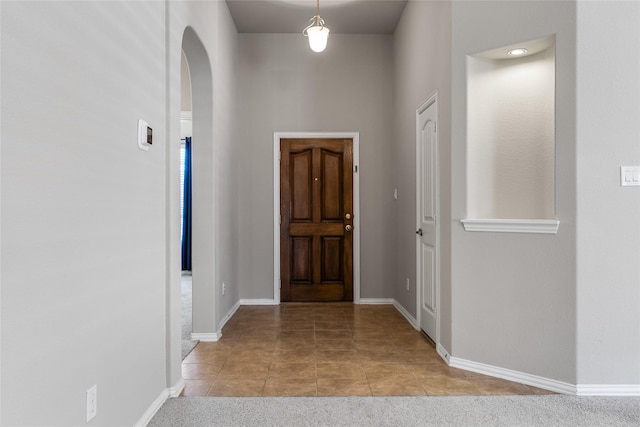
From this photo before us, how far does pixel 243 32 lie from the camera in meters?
4.88

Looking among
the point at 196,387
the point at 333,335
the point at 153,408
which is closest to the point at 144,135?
the point at 153,408

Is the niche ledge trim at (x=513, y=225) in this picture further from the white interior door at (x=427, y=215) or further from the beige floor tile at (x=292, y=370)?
the beige floor tile at (x=292, y=370)

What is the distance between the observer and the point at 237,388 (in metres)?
2.55

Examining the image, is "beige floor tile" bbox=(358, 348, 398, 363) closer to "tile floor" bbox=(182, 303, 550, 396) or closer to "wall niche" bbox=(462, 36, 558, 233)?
"tile floor" bbox=(182, 303, 550, 396)

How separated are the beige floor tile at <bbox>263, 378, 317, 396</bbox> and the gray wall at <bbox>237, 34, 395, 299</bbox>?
2304 mm

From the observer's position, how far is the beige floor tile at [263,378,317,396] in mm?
2470

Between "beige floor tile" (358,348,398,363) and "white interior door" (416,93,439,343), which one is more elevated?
"white interior door" (416,93,439,343)

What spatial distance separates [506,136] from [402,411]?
1910mm

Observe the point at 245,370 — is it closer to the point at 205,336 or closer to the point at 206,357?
the point at 206,357

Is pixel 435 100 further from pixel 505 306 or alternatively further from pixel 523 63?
pixel 505 306
